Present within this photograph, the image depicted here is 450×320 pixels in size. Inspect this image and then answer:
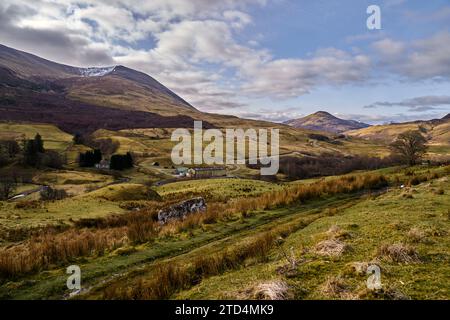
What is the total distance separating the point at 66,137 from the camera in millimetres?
181500

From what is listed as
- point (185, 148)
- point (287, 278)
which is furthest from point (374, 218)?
point (185, 148)

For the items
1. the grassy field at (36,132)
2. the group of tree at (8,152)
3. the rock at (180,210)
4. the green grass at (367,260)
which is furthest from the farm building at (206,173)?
the green grass at (367,260)

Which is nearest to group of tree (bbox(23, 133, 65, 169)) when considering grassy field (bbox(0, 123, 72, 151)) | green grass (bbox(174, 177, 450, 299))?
grassy field (bbox(0, 123, 72, 151))

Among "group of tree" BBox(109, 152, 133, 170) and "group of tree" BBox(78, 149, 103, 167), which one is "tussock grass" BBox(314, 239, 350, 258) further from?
"group of tree" BBox(78, 149, 103, 167)

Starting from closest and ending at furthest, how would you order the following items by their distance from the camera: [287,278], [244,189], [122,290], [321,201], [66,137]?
Answer: [287,278] < [122,290] < [321,201] < [244,189] < [66,137]

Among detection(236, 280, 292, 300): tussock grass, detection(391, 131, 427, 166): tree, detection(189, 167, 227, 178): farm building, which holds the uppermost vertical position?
detection(391, 131, 427, 166): tree

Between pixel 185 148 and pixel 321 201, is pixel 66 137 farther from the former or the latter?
pixel 321 201

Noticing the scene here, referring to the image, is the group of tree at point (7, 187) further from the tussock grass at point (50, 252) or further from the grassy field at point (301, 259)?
the grassy field at point (301, 259)

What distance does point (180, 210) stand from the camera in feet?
95.1

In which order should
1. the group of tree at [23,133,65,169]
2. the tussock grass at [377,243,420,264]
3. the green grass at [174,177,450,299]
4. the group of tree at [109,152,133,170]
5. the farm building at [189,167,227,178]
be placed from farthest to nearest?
the group of tree at [109,152,133,170] → the farm building at [189,167,227,178] → the group of tree at [23,133,65,169] → the tussock grass at [377,243,420,264] → the green grass at [174,177,450,299]

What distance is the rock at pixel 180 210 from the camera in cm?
2809

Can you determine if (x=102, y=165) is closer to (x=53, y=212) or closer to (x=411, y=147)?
(x=53, y=212)

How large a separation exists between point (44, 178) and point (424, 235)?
302 ft

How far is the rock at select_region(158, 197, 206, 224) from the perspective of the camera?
28.1m
